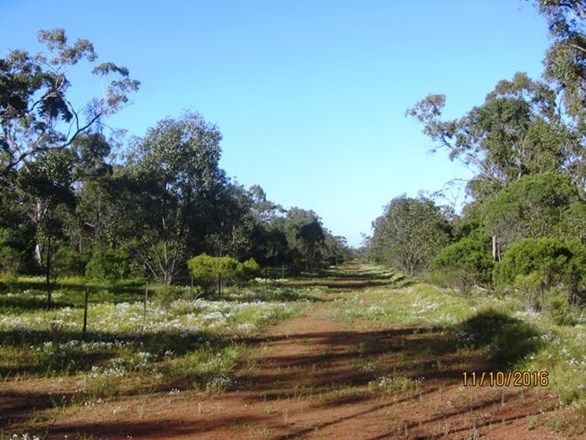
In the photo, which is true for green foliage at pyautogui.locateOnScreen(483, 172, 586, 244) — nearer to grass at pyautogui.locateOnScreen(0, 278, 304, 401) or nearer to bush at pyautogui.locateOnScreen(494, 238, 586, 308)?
bush at pyautogui.locateOnScreen(494, 238, 586, 308)

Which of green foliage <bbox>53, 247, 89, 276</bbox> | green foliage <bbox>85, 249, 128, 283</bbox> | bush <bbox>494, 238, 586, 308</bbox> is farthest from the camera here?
green foliage <bbox>85, 249, 128, 283</bbox>

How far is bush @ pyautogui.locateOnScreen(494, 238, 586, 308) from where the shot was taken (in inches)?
896

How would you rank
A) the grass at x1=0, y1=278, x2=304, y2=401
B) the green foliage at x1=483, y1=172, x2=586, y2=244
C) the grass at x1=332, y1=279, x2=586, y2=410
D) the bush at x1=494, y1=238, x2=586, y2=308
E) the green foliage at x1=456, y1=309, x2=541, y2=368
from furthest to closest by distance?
the green foliage at x1=483, y1=172, x2=586, y2=244 → the bush at x1=494, y1=238, x2=586, y2=308 → the green foliage at x1=456, y1=309, x2=541, y2=368 → the grass at x1=0, y1=278, x2=304, y2=401 → the grass at x1=332, y1=279, x2=586, y2=410

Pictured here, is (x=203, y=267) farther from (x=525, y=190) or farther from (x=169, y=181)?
(x=525, y=190)

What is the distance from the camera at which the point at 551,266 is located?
75.6 ft

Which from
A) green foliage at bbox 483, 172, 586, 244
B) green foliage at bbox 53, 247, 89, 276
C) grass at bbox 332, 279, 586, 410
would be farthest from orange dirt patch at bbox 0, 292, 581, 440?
green foliage at bbox 483, 172, 586, 244

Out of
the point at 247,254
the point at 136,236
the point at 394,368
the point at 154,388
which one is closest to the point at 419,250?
the point at 247,254

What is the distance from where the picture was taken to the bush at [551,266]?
74.6 ft

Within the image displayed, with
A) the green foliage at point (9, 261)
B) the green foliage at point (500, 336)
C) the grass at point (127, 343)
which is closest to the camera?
the grass at point (127, 343)

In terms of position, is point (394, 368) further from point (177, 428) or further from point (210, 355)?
point (177, 428)

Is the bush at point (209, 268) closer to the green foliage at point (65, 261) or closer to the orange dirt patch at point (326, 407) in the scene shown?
the green foliage at point (65, 261)

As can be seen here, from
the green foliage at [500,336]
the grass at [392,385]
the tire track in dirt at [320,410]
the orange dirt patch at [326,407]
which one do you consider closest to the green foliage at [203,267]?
the green foliage at [500,336]
